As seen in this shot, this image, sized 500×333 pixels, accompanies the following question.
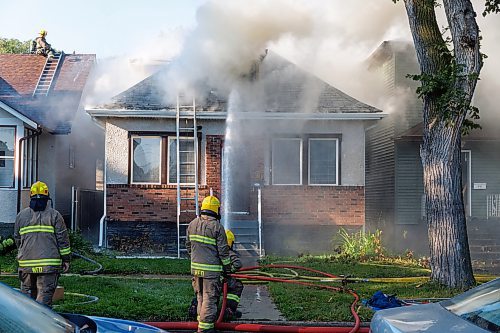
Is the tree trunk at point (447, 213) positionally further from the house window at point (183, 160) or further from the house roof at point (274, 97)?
the house window at point (183, 160)

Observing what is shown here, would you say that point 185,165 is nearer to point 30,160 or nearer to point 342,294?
point 30,160

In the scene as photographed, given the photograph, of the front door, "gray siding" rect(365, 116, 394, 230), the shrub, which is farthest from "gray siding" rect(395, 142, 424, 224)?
the shrub

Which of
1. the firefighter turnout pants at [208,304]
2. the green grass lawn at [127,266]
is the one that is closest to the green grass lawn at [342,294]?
the firefighter turnout pants at [208,304]

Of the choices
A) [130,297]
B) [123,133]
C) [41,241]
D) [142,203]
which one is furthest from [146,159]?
[41,241]

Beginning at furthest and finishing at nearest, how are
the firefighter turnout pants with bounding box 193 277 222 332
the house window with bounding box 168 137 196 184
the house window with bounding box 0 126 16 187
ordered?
the house window with bounding box 0 126 16 187, the house window with bounding box 168 137 196 184, the firefighter turnout pants with bounding box 193 277 222 332

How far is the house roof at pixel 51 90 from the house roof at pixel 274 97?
2.53m

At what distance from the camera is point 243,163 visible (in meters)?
15.8

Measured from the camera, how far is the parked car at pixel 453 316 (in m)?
3.51

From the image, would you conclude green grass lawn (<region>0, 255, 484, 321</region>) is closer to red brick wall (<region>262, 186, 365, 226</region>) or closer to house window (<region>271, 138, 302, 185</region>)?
red brick wall (<region>262, 186, 365, 226</region>)

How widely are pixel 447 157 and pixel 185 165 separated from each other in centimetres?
773

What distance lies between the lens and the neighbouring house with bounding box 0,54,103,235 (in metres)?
15.5

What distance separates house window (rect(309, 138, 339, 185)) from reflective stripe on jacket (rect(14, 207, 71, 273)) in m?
9.84

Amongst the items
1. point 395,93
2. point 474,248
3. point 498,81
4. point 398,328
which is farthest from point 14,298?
point 498,81

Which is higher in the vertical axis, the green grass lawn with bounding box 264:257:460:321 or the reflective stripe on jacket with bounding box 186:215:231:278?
the reflective stripe on jacket with bounding box 186:215:231:278
